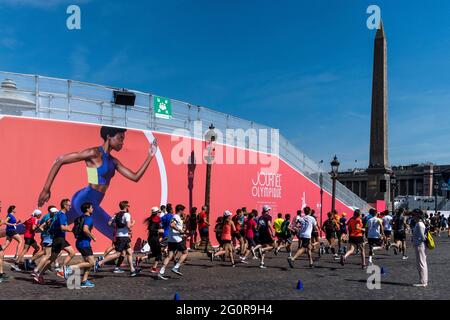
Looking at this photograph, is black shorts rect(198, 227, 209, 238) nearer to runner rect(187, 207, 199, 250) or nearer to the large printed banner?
runner rect(187, 207, 199, 250)

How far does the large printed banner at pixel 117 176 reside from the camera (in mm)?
15766

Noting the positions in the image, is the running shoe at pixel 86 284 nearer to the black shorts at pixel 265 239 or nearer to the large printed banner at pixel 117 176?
the large printed banner at pixel 117 176

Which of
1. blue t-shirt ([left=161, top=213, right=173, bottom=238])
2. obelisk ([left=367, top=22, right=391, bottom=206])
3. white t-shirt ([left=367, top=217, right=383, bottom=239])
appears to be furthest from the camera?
obelisk ([left=367, top=22, right=391, bottom=206])

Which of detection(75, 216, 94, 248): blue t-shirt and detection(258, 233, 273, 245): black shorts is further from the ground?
detection(75, 216, 94, 248): blue t-shirt

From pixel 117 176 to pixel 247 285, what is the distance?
8.42 metres

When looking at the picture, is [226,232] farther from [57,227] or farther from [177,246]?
[57,227]

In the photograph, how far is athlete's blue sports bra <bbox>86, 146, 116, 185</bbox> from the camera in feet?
56.8

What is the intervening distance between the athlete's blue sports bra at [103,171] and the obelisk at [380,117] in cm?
2327

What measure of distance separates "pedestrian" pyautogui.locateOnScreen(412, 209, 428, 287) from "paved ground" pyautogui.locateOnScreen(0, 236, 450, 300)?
0.27 metres

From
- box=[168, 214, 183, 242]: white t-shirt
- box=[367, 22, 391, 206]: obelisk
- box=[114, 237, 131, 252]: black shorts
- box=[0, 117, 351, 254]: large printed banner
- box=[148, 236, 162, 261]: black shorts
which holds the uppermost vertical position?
box=[367, 22, 391, 206]: obelisk

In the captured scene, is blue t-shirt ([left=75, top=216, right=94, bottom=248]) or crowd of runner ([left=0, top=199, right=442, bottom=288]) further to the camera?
crowd of runner ([left=0, top=199, right=442, bottom=288])

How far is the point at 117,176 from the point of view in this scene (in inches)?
708

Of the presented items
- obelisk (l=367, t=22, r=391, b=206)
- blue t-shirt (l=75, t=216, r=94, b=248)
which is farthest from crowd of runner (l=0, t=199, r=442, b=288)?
obelisk (l=367, t=22, r=391, b=206)
